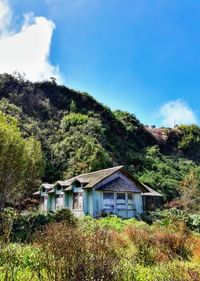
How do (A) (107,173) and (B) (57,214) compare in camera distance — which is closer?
(B) (57,214)

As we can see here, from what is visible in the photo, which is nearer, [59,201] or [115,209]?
[115,209]

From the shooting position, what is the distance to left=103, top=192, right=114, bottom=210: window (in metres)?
29.5

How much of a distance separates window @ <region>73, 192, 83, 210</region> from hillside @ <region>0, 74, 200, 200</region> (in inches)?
469

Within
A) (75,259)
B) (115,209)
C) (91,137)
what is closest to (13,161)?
(75,259)

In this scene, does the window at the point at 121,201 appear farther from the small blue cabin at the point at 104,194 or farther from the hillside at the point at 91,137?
the hillside at the point at 91,137

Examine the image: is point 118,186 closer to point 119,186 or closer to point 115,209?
point 119,186

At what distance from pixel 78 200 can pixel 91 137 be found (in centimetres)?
2183

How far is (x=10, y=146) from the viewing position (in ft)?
58.6

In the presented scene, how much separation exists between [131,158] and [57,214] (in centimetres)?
3459

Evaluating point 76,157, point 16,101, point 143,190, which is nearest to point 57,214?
point 143,190

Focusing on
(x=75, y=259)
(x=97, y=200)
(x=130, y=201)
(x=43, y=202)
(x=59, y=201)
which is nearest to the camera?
(x=75, y=259)

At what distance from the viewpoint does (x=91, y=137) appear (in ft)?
169

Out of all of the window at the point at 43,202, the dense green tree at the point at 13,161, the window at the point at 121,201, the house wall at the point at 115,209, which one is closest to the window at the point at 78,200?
the house wall at the point at 115,209

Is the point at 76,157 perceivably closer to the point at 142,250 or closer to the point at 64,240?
the point at 142,250
